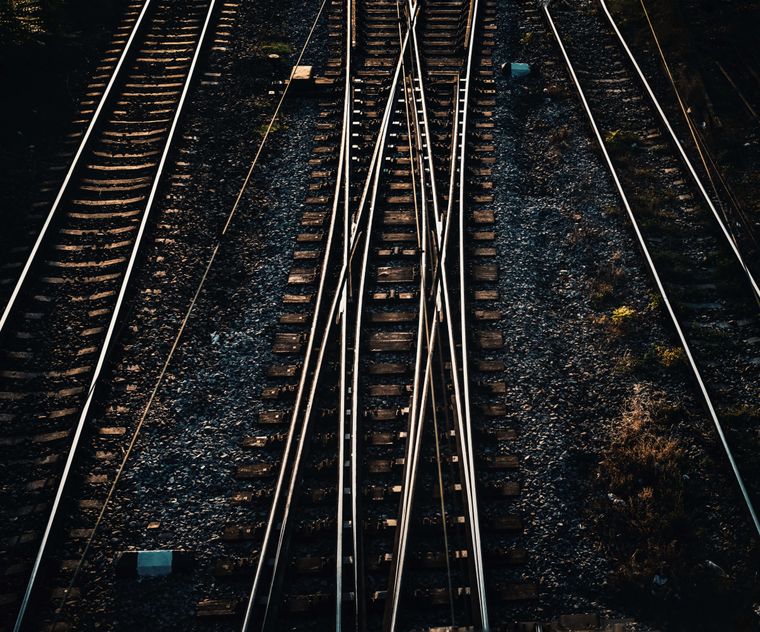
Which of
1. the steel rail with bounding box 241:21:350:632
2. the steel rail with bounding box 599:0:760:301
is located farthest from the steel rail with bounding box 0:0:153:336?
the steel rail with bounding box 599:0:760:301

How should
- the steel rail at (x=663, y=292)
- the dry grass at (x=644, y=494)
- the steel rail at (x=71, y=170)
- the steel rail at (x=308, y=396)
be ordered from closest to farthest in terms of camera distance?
1. the steel rail at (x=308, y=396)
2. the dry grass at (x=644, y=494)
3. the steel rail at (x=663, y=292)
4. the steel rail at (x=71, y=170)

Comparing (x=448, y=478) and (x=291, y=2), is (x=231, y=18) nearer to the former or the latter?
(x=291, y=2)

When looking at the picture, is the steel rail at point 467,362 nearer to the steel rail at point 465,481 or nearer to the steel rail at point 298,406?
the steel rail at point 465,481

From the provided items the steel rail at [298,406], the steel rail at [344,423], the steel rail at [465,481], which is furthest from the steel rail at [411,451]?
the steel rail at [298,406]

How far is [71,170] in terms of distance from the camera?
1037 centimetres

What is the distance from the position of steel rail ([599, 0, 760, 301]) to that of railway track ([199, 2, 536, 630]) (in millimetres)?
2661

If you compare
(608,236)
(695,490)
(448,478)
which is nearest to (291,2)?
(608,236)

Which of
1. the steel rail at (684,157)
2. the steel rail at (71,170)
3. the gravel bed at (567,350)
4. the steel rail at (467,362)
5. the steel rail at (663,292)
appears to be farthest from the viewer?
the steel rail at (684,157)

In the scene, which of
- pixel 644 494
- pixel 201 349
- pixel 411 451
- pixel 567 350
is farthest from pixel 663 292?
pixel 201 349

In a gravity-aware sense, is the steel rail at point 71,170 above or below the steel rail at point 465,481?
above

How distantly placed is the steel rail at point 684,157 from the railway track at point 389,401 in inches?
105

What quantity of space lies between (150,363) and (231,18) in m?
8.26

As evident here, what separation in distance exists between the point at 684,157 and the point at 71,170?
882 centimetres

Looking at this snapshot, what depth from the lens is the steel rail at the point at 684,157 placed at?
877 cm
